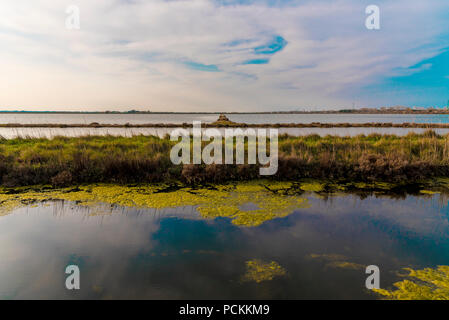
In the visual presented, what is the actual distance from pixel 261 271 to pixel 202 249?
1.25 m

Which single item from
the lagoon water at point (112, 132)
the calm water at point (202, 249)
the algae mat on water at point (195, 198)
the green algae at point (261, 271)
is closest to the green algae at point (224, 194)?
the algae mat on water at point (195, 198)

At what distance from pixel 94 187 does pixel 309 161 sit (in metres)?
8.01

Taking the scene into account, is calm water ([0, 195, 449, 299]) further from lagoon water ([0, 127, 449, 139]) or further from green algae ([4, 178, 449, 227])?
lagoon water ([0, 127, 449, 139])

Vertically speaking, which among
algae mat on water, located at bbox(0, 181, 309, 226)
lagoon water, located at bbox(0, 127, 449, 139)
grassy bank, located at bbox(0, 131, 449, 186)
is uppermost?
lagoon water, located at bbox(0, 127, 449, 139)

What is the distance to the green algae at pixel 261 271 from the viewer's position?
3762 mm

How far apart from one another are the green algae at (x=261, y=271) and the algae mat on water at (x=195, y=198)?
58.4 inches

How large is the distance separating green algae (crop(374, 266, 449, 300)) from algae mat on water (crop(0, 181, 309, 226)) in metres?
2.76

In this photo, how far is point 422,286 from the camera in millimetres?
3578

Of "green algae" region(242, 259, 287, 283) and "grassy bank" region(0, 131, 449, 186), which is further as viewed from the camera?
"grassy bank" region(0, 131, 449, 186)

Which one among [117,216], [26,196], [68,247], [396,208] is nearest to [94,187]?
[26,196]

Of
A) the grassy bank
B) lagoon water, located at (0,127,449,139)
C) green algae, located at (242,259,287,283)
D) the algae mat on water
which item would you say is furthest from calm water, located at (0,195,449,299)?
lagoon water, located at (0,127,449,139)

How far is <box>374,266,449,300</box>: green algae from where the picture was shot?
134 inches

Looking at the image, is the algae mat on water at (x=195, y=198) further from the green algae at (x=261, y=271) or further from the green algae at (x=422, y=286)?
the green algae at (x=422, y=286)

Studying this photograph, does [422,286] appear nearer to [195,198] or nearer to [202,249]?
[202,249]
